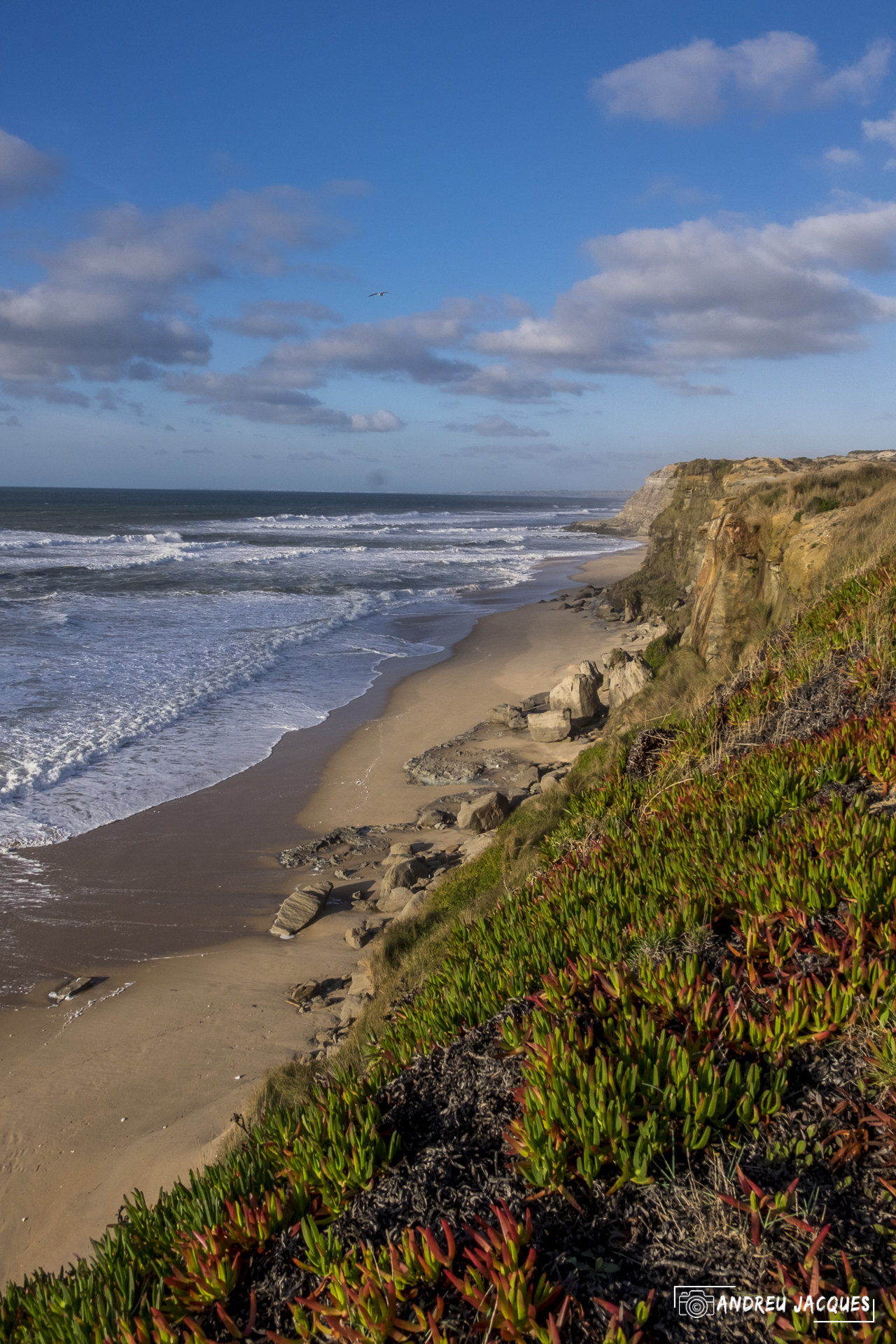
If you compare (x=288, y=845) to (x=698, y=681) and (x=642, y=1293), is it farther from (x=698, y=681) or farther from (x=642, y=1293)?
(x=642, y=1293)

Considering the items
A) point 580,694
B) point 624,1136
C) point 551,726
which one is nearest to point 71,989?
point 624,1136

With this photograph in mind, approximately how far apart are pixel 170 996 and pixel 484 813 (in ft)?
15.4

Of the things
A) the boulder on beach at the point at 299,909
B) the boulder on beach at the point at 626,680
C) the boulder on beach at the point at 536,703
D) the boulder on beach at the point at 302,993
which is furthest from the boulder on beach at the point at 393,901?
the boulder on beach at the point at 536,703

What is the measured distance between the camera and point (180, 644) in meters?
22.8

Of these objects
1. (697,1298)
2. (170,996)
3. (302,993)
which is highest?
(697,1298)

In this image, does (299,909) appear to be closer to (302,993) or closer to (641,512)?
(302,993)

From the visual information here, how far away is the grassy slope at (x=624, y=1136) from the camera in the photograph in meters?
2.13

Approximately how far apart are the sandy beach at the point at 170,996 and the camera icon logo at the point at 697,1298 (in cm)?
373

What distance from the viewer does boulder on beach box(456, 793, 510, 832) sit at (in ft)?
33.8

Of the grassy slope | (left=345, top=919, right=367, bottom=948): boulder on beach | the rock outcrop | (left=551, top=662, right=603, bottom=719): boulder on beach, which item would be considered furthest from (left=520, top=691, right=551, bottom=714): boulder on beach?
the rock outcrop

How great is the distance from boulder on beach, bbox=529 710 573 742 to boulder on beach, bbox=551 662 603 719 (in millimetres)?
240

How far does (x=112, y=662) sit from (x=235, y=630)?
5.81 m

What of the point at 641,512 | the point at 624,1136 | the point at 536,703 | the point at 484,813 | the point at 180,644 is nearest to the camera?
the point at 624,1136

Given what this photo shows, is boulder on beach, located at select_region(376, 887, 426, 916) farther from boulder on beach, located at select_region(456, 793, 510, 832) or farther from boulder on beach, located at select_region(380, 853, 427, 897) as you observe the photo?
boulder on beach, located at select_region(456, 793, 510, 832)
